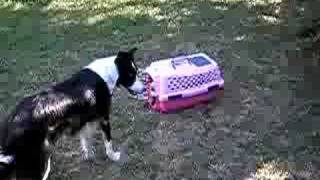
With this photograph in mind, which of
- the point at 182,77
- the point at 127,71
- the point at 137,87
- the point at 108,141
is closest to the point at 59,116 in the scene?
the point at 108,141

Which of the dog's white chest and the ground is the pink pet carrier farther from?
the dog's white chest

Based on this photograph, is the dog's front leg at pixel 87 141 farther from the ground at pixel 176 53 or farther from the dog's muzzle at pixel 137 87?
the dog's muzzle at pixel 137 87

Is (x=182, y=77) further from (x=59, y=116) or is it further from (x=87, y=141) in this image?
(x=59, y=116)

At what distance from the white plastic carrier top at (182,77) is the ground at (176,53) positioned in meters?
0.23

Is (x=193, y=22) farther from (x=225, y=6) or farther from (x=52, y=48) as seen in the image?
(x=52, y=48)

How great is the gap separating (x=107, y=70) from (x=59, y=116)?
2.18ft

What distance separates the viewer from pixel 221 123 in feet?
16.5

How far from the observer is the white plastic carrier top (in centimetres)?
505

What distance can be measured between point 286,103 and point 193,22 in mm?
2861

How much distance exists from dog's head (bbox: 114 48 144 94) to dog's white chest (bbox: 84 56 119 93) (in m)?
0.05

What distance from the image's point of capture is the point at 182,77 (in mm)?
5082

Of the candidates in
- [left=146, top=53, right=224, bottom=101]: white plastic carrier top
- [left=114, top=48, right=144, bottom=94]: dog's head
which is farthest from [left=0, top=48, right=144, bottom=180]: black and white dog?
[left=146, top=53, right=224, bottom=101]: white plastic carrier top

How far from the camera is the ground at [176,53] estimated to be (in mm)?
4461

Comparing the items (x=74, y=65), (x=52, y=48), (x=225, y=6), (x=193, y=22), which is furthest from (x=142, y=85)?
(x=225, y=6)
